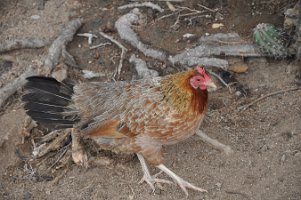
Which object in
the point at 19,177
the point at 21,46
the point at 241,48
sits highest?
the point at 241,48

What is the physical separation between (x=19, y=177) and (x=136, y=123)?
4.51 feet

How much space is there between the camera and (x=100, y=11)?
7.00 meters

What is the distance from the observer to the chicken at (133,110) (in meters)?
4.54

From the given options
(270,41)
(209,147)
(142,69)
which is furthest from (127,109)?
(270,41)

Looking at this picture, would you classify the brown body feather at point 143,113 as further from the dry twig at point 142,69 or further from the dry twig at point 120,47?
the dry twig at point 120,47

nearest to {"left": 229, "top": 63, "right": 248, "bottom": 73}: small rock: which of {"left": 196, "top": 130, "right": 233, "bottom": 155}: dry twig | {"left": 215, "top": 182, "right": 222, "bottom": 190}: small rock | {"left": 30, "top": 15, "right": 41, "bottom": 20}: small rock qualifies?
{"left": 196, "top": 130, "right": 233, "bottom": 155}: dry twig

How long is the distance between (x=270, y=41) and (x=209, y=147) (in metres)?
1.54

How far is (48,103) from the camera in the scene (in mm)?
4770

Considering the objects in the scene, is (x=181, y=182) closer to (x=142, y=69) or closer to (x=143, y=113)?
(x=143, y=113)

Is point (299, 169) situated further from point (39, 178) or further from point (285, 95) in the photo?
point (39, 178)

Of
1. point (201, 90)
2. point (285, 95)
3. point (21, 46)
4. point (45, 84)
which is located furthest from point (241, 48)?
point (21, 46)

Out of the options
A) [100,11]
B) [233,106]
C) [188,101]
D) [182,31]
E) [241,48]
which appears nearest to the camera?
[188,101]

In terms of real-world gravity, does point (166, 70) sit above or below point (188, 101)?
below

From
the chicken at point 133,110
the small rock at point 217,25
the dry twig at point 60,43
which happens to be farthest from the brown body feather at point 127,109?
the small rock at point 217,25
